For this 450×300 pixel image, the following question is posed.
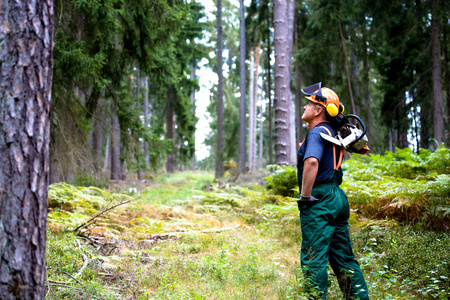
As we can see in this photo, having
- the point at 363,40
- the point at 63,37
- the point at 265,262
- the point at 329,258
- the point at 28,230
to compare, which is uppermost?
the point at 363,40

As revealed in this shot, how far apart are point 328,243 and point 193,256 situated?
2.25 meters

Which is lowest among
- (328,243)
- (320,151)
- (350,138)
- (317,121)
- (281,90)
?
(328,243)

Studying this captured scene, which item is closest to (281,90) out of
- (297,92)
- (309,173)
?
(309,173)

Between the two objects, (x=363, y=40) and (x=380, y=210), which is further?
(x=363, y=40)

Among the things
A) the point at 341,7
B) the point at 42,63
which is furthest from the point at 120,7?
the point at 341,7

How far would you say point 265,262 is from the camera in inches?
197

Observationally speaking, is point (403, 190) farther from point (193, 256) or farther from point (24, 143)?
point (24, 143)

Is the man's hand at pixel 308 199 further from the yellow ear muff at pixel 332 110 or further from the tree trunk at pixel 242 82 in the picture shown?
the tree trunk at pixel 242 82

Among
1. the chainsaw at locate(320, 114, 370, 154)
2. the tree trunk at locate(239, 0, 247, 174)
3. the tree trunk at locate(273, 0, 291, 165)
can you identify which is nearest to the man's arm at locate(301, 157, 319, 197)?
the chainsaw at locate(320, 114, 370, 154)

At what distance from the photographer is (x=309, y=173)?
3.48m

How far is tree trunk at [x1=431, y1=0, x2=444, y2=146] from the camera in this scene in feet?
43.4

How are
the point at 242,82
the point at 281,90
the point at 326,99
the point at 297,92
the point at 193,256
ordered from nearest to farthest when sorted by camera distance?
the point at 326,99, the point at 193,256, the point at 281,90, the point at 297,92, the point at 242,82

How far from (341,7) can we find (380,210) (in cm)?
1371

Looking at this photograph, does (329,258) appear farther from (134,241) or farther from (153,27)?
(153,27)
